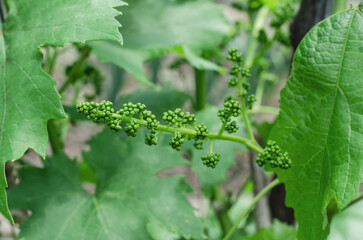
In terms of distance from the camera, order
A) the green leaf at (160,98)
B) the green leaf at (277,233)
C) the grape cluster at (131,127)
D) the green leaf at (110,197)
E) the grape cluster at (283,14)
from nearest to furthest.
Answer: the grape cluster at (131,127) → the green leaf at (110,197) → the green leaf at (277,233) → the grape cluster at (283,14) → the green leaf at (160,98)

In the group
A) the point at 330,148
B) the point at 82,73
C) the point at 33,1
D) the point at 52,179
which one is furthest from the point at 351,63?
the point at 82,73

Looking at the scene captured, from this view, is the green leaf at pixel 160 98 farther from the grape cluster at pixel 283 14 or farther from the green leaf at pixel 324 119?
the green leaf at pixel 324 119

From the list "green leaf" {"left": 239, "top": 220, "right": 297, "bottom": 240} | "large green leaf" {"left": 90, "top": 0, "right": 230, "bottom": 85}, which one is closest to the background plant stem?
"large green leaf" {"left": 90, "top": 0, "right": 230, "bottom": 85}

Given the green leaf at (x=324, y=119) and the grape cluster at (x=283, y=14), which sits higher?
the grape cluster at (x=283, y=14)

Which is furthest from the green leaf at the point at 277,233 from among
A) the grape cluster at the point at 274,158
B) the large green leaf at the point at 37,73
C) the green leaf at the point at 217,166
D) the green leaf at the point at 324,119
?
the large green leaf at the point at 37,73

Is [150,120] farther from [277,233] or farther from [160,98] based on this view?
[160,98]

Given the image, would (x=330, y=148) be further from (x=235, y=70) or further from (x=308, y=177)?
(x=235, y=70)
